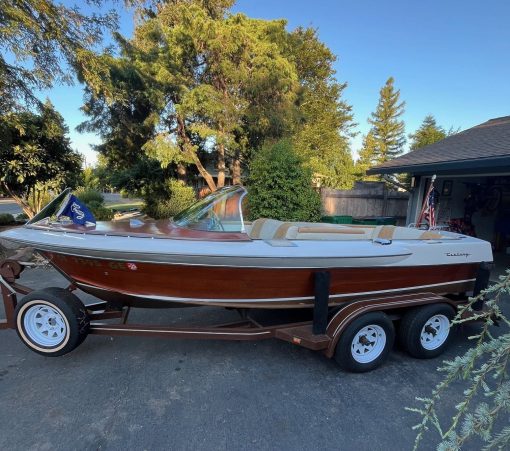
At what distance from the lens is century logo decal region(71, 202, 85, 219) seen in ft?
10.6

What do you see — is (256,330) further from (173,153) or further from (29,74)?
(173,153)

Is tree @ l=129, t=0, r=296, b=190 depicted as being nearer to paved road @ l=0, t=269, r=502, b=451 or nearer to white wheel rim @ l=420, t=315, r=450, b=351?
paved road @ l=0, t=269, r=502, b=451

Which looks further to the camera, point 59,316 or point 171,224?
point 171,224

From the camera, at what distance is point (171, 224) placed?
11.5ft

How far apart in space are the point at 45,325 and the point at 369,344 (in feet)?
10.1

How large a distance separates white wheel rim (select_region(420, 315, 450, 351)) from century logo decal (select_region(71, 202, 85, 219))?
3701 mm

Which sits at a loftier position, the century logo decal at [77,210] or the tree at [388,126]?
the tree at [388,126]

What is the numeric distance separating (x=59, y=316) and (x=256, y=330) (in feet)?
5.97

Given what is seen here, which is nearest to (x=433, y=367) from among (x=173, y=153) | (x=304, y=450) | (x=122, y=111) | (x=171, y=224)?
(x=304, y=450)

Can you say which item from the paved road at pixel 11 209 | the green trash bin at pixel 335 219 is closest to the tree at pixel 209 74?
the green trash bin at pixel 335 219

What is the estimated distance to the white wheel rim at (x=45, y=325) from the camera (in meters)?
2.98

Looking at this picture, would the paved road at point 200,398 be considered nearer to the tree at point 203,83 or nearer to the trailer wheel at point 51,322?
the trailer wheel at point 51,322

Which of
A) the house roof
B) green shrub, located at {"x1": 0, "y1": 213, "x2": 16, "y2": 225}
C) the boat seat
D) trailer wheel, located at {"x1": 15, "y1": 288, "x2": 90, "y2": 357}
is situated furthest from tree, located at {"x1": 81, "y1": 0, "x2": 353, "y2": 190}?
trailer wheel, located at {"x1": 15, "y1": 288, "x2": 90, "y2": 357}

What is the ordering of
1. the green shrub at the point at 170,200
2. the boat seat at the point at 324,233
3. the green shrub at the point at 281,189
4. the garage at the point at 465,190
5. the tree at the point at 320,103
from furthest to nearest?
the tree at the point at 320,103
the green shrub at the point at 170,200
the green shrub at the point at 281,189
the garage at the point at 465,190
the boat seat at the point at 324,233
